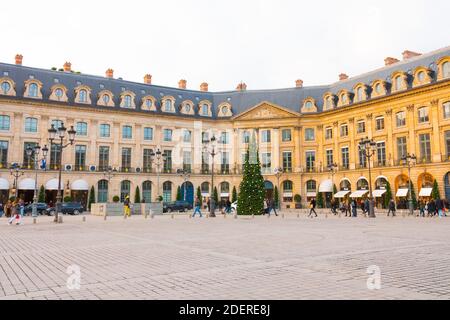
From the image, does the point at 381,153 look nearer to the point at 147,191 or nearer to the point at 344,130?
the point at 344,130

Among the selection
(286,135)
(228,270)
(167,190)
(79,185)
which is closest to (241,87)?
(286,135)

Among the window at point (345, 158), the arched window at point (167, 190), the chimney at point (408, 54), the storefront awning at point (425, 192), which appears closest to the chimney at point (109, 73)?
the arched window at point (167, 190)

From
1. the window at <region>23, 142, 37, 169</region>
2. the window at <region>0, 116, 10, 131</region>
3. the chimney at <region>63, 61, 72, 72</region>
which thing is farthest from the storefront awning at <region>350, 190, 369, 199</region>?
the chimney at <region>63, 61, 72, 72</region>

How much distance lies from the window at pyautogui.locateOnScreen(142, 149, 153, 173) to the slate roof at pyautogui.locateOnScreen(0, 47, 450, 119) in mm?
5781

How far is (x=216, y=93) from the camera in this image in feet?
208

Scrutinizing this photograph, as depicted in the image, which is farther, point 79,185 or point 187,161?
point 187,161

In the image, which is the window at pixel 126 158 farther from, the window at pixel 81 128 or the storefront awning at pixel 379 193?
the storefront awning at pixel 379 193

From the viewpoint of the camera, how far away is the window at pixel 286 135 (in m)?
57.0

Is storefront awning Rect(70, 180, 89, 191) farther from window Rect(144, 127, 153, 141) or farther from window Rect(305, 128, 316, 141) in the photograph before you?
window Rect(305, 128, 316, 141)

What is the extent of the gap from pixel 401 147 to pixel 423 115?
429 cm

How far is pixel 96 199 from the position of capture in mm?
51094

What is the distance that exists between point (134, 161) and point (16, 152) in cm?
1435

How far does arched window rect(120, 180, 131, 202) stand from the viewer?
52844 millimetres

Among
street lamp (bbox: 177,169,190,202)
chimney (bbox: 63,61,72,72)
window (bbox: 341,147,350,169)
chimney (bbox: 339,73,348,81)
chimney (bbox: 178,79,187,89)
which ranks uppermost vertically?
chimney (bbox: 63,61,72,72)
